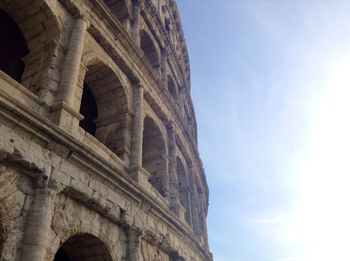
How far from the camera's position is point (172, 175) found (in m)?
10.4

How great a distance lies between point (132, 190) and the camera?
6.86 meters

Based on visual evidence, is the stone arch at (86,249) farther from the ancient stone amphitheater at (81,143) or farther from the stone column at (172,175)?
the stone column at (172,175)

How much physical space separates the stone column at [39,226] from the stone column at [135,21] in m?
7.19

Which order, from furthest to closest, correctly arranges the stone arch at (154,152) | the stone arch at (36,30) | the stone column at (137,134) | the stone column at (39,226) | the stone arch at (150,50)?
the stone arch at (150,50)
the stone arch at (154,152)
the stone column at (137,134)
the stone arch at (36,30)
the stone column at (39,226)

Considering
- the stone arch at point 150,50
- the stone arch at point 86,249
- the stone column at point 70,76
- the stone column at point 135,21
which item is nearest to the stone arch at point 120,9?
the stone column at point 135,21

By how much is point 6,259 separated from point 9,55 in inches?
218

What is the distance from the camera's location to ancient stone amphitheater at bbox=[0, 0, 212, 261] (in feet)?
15.8

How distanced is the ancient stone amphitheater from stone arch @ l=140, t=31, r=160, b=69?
1.83 metres

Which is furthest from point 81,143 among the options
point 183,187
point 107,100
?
point 183,187

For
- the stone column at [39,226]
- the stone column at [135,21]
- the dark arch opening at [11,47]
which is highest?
the stone column at [135,21]

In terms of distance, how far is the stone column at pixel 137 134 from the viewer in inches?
307

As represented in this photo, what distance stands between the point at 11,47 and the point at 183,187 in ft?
23.5

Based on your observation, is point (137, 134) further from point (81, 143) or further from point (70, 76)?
point (81, 143)

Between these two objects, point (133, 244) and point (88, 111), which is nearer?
point (133, 244)
